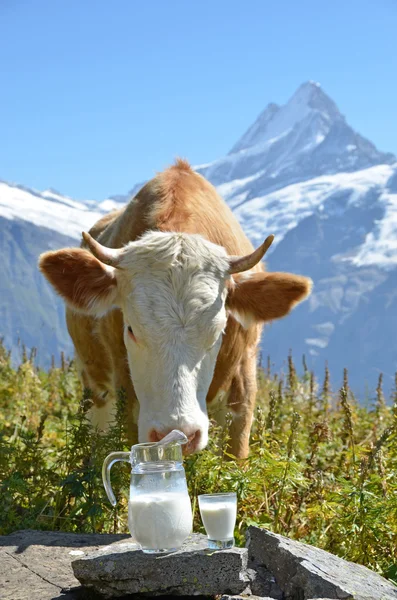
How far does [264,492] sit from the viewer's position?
4965 mm

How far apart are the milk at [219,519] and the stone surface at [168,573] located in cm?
13

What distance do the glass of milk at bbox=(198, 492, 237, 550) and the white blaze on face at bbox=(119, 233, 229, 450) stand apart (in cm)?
113

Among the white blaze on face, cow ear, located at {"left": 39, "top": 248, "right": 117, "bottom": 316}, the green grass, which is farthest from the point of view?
cow ear, located at {"left": 39, "top": 248, "right": 117, "bottom": 316}

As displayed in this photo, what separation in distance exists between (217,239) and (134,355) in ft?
4.94

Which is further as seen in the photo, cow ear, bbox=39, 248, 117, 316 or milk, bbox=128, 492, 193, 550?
cow ear, bbox=39, 248, 117, 316

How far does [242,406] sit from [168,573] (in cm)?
308

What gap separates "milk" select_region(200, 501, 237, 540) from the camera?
12.3 feet

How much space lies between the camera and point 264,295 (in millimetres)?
6258

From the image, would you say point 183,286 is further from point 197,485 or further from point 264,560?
point 264,560

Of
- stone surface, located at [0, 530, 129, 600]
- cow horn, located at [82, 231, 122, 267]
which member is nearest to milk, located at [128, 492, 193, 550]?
stone surface, located at [0, 530, 129, 600]

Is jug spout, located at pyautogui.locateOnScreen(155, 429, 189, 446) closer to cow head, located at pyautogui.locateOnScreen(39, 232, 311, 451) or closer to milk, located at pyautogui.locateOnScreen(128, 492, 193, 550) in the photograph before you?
milk, located at pyautogui.locateOnScreen(128, 492, 193, 550)

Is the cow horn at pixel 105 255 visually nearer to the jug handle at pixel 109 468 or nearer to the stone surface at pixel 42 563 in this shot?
the stone surface at pixel 42 563

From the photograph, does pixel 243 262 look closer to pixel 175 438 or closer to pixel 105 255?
pixel 105 255

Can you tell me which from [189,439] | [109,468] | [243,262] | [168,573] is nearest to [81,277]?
[243,262]
